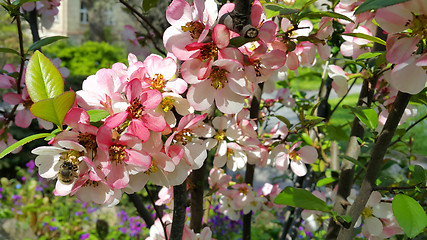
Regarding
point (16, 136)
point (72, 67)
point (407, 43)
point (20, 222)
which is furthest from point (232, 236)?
point (72, 67)

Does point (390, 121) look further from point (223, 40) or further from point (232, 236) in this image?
point (232, 236)

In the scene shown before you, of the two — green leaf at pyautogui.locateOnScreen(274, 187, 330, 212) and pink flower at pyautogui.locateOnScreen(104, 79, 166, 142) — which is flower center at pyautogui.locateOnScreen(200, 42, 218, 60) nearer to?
pink flower at pyautogui.locateOnScreen(104, 79, 166, 142)

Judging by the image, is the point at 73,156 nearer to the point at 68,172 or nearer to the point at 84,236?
the point at 68,172

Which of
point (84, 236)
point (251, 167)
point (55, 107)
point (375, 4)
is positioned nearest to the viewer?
point (375, 4)

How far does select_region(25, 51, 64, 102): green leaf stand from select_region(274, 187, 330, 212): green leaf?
398 mm

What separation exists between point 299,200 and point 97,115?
1.23ft

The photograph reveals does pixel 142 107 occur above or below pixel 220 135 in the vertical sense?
above

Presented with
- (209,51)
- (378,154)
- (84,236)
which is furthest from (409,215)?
(84,236)

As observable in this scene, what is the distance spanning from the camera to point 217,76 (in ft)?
1.90

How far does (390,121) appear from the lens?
609mm

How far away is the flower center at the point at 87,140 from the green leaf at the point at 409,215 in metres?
0.47

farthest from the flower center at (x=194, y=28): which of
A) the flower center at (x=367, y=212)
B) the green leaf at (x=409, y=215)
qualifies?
the flower center at (x=367, y=212)

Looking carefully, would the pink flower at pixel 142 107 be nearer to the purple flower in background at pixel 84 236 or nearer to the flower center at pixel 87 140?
the flower center at pixel 87 140

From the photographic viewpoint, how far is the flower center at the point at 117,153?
52cm
